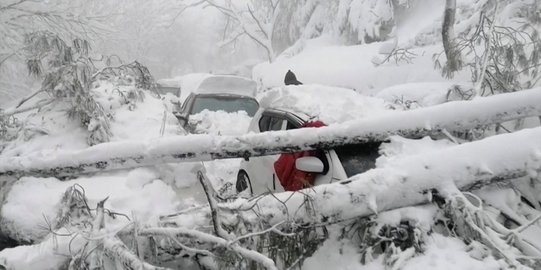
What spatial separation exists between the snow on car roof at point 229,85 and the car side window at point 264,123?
5335 mm

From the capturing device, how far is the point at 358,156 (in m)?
4.17

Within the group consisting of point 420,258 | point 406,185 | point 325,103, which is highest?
point 325,103

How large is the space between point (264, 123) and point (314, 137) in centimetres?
153

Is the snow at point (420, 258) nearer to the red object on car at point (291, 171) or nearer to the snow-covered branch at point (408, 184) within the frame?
the snow-covered branch at point (408, 184)


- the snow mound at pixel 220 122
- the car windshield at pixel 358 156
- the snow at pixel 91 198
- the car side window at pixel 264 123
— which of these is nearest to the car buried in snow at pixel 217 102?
the snow mound at pixel 220 122

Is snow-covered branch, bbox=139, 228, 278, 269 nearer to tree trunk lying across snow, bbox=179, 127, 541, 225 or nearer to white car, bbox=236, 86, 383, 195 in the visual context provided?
tree trunk lying across snow, bbox=179, 127, 541, 225

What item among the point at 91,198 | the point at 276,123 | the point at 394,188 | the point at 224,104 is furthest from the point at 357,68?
the point at 394,188

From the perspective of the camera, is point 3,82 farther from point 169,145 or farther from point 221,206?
point 221,206

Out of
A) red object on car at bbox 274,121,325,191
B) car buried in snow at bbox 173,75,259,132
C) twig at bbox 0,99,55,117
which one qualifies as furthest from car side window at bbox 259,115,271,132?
car buried in snow at bbox 173,75,259,132

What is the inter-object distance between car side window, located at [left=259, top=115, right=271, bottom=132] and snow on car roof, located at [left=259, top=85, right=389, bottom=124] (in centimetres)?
16

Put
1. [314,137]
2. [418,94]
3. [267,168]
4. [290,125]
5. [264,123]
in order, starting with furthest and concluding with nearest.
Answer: [418,94], [264,123], [267,168], [290,125], [314,137]

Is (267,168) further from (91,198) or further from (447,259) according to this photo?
(447,259)

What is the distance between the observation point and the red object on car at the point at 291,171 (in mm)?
4184

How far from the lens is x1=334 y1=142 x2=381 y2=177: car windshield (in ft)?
13.2
